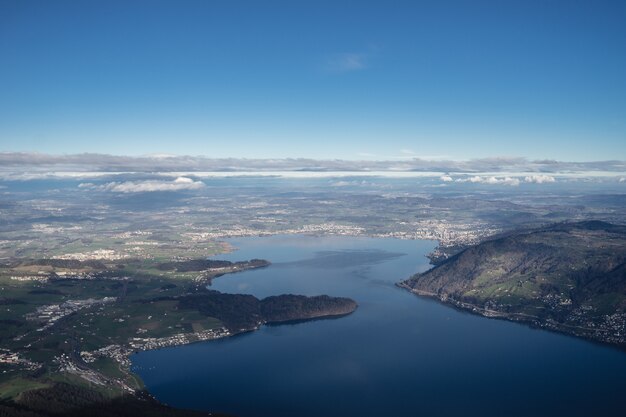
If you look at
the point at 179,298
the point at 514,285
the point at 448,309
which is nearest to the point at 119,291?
the point at 179,298

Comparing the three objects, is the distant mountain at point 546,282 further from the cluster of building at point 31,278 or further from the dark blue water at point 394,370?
the cluster of building at point 31,278

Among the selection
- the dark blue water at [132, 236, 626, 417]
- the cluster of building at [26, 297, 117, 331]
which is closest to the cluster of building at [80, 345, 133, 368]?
the dark blue water at [132, 236, 626, 417]

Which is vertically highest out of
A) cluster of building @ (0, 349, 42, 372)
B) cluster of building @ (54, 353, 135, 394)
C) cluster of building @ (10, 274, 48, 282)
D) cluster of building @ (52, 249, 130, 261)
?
cluster of building @ (10, 274, 48, 282)

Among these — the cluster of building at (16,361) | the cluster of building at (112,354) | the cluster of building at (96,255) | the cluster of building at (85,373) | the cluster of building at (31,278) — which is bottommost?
the cluster of building at (96,255)

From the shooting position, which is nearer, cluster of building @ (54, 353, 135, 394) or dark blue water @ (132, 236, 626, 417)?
dark blue water @ (132, 236, 626, 417)

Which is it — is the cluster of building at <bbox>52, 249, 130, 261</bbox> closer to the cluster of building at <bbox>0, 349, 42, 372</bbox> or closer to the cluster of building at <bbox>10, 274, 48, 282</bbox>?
the cluster of building at <bbox>10, 274, 48, 282</bbox>

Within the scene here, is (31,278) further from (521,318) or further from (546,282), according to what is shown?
(546,282)

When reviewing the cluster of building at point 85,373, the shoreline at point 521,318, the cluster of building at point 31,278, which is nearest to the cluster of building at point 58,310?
the cluster of building at point 85,373
